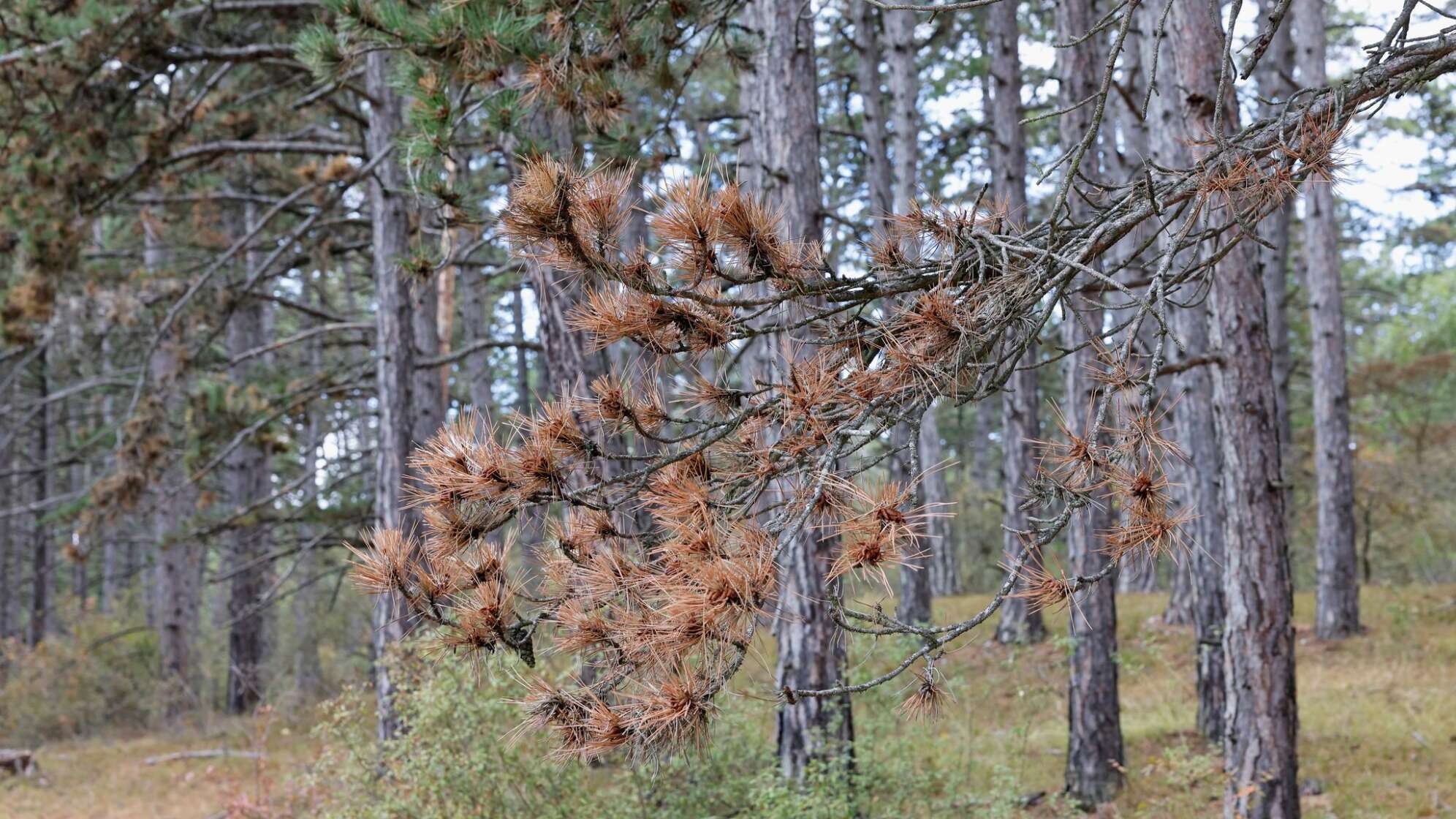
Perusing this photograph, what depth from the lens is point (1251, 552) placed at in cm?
477

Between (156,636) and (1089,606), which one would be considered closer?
(1089,606)

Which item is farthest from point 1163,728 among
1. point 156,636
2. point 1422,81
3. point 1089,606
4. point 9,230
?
point 156,636

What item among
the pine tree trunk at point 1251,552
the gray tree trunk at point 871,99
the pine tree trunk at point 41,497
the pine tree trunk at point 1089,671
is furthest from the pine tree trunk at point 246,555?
the pine tree trunk at point 1251,552

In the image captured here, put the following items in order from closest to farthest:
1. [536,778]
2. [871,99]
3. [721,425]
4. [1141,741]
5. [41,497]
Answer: [721,425] < [536,778] < [1141,741] < [871,99] < [41,497]

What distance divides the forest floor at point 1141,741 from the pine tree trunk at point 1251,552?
571mm

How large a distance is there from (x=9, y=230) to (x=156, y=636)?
7.71 m

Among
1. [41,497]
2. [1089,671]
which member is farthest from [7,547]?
[1089,671]

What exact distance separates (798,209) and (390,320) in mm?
3525

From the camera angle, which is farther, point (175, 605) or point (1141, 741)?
point (175, 605)

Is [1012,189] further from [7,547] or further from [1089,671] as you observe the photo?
[7,547]

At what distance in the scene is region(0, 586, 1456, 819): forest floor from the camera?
6430mm

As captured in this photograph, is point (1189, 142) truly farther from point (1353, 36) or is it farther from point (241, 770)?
point (1353, 36)

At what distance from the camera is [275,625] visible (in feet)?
57.2

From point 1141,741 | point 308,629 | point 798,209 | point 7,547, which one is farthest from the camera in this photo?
point 7,547
